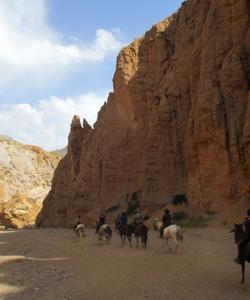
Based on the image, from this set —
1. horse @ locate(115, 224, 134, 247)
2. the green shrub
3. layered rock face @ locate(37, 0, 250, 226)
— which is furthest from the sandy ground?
the green shrub

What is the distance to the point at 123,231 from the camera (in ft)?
81.3

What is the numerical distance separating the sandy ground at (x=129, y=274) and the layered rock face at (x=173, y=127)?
12437mm

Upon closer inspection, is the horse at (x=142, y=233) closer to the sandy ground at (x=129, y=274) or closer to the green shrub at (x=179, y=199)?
the sandy ground at (x=129, y=274)

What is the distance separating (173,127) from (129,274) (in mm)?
30372

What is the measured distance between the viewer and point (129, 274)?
47.5ft

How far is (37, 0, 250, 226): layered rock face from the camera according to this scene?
34.2 meters

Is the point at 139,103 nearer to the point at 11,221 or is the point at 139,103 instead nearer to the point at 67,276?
the point at 11,221

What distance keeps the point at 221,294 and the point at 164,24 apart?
45.4 metres

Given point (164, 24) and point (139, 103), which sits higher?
point (164, 24)

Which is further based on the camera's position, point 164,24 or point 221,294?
point 164,24

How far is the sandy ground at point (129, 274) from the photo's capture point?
11.5 m

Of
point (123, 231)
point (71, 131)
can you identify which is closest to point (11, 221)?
point (71, 131)

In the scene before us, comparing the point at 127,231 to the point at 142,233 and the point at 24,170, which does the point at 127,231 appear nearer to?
the point at 142,233

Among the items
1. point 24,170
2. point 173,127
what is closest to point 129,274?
point 173,127
